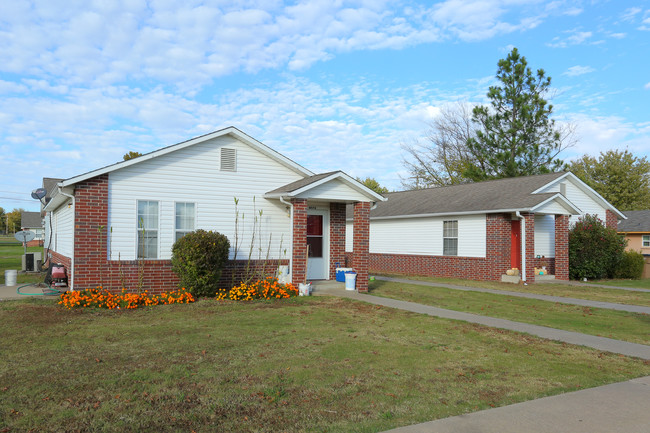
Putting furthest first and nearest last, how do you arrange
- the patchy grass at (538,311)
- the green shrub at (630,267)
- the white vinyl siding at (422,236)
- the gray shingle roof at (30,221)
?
the gray shingle roof at (30,221)
the green shrub at (630,267)
the white vinyl siding at (422,236)
the patchy grass at (538,311)

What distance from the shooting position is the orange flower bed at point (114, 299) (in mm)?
11203

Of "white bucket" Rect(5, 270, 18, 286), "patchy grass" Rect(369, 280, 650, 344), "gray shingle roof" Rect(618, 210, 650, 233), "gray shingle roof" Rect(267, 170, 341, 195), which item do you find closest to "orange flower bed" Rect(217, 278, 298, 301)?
"gray shingle roof" Rect(267, 170, 341, 195)

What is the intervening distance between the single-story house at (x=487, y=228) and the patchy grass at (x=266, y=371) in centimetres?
1057

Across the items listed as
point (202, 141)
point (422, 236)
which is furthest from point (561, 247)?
point (202, 141)

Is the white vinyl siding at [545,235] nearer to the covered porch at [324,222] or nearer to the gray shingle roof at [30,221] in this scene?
the covered porch at [324,222]

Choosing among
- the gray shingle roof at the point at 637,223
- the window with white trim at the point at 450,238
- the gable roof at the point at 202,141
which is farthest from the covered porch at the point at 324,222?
the gray shingle roof at the point at 637,223

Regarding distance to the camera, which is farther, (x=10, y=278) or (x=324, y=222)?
(x=324, y=222)

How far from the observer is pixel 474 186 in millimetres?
24438

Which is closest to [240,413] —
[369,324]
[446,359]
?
[446,359]

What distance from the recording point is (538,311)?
11.9 m

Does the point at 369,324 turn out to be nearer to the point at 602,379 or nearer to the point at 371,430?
the point at 602,379

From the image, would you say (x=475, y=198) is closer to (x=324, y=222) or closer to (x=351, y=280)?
(x=324, y=222)

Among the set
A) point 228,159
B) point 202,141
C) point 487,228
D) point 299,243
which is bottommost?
point 299,243

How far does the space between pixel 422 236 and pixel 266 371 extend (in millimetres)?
17711
